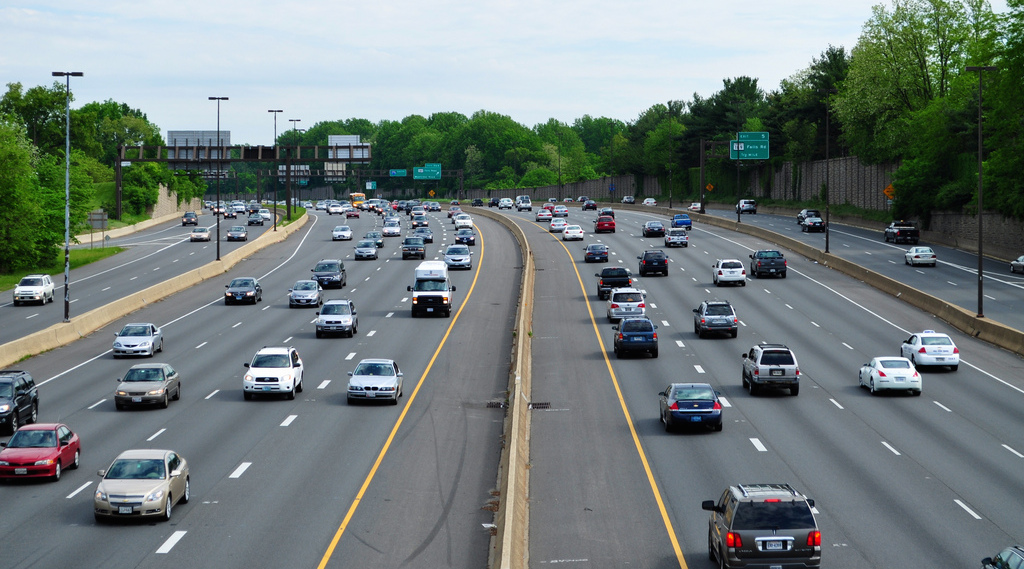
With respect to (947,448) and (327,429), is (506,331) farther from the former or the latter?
(947,448)

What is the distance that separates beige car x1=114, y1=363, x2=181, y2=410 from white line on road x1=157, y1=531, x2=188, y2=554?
14.1 metres

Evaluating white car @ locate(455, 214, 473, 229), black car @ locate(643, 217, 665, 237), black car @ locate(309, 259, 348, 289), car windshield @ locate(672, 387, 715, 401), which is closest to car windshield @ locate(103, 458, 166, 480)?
car windshield @ locate(672, 387, 715, 401)

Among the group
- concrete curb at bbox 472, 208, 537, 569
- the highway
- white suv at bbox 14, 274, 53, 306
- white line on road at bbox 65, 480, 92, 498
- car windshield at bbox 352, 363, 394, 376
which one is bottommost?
white line on road at bbox 65, 480, 92, 498

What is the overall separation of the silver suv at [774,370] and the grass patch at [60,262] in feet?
169

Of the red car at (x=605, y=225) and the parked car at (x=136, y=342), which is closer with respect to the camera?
the parked car at (x=136, y=342)

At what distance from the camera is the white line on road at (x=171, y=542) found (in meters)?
20.2

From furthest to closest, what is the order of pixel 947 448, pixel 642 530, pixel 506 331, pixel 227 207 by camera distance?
pixel 227 207 < pixel 506 331 < pixel 947 448 < pixel 642 530

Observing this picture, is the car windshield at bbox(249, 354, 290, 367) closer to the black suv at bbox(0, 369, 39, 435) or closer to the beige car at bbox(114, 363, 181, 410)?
the beige car at bbox(114, 363, 181, 410)

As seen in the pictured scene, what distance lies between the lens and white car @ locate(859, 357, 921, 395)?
122 ft

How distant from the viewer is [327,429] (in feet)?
105

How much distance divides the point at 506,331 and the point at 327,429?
67.5ft

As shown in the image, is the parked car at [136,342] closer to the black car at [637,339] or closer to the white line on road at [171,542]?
the black car at [637,339]

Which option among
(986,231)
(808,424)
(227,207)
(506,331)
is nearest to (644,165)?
(227,207)

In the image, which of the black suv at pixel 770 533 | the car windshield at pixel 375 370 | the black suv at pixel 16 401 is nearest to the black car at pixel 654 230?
the car windshield at pixel 375 370
